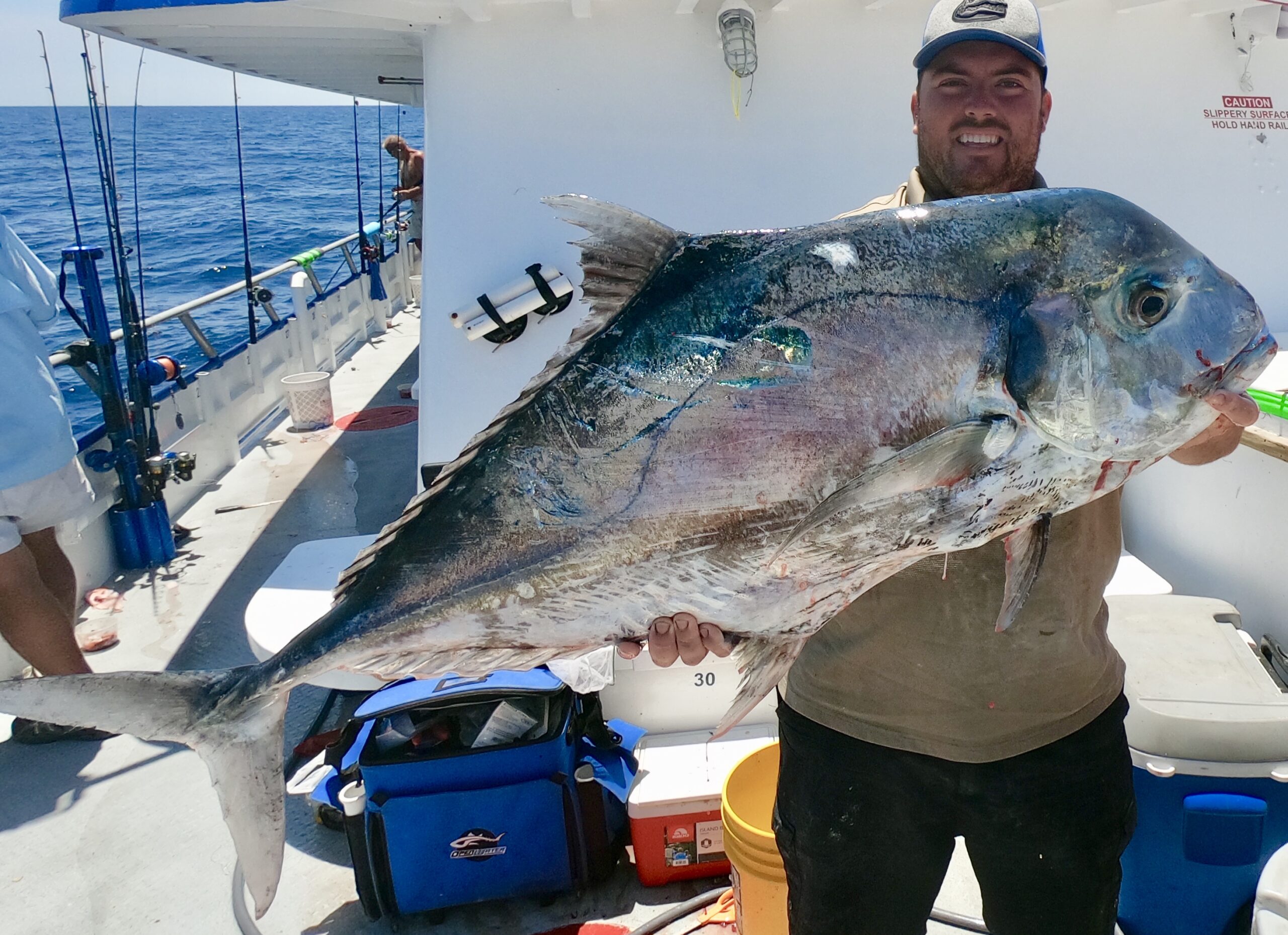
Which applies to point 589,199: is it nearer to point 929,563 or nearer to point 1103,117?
point 929,563

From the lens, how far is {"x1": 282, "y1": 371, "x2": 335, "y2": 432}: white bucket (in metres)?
6.87

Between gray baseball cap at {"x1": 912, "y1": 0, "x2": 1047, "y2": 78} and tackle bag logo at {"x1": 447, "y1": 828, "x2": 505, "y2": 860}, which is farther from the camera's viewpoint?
tackle bag logo at {"x1": 447, "y1": 828, "x2": 505, "y2": 860}

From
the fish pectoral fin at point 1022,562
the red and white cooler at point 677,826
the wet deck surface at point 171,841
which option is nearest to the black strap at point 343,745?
the wet deck surface at point 171,841

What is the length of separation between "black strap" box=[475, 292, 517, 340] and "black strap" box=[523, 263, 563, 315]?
0.12 metres

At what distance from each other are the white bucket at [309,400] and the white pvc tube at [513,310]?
12.2 ft

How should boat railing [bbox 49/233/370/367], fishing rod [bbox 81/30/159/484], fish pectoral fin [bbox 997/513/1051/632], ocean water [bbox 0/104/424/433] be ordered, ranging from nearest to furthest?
1. fish pectoral fin [bbox 997/513/1051/632]
2. fishing rod [bbox 81/30/159/484]
3. boat railing [bbox 49/233/370/367]
4. ocean water [bbox 0/104/424/433]

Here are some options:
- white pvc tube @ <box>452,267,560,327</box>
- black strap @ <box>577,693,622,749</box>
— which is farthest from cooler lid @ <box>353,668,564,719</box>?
white pvc tube @ <box>452,267,560,327</box>

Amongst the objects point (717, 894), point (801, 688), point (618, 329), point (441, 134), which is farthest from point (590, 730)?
point (441, 134)

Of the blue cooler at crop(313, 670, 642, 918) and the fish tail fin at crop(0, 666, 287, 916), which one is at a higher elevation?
the fish tail fin at crop(0, 666, 287, 916)

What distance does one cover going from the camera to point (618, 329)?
1.22m

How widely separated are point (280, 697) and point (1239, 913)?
2141 millimetres

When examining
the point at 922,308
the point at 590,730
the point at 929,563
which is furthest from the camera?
the point at 590,730

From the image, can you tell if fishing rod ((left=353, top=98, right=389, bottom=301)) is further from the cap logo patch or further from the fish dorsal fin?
the fish dorsal fin

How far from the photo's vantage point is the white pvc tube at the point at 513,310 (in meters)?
3.58
